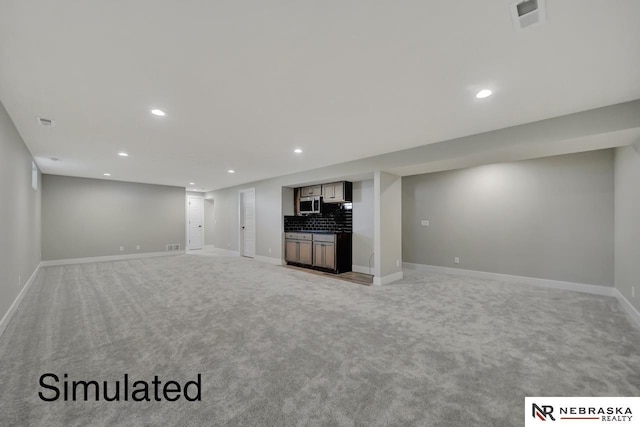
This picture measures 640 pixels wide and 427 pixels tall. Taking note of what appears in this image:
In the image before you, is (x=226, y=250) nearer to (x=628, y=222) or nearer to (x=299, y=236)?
(x=299, y=236)

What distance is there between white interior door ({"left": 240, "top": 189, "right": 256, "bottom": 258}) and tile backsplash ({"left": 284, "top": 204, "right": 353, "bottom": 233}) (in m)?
1.69

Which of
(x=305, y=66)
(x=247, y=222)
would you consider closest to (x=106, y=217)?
(x=247, y=222)

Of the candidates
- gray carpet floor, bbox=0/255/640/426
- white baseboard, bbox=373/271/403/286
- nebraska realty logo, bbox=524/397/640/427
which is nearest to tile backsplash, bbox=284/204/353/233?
white baseboard, bbox=373/271/403/286

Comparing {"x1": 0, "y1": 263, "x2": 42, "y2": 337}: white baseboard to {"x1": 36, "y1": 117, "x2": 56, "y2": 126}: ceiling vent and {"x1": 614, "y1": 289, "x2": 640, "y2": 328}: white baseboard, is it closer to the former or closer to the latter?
{"x1": 36, "y1": 117, "x2": 56, "y2": 126}: ceiling vent

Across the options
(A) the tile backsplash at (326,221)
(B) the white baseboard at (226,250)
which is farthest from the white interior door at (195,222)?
(A) the tile backsplash at (326,221)

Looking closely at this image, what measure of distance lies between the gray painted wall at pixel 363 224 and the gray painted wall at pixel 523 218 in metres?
1.12

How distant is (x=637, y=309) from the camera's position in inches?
114

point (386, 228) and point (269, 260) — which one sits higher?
point (386, 228)

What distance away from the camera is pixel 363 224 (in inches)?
228

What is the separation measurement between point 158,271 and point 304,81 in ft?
19.0

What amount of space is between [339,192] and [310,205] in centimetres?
99

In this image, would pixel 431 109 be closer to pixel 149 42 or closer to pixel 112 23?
pixel 149 42

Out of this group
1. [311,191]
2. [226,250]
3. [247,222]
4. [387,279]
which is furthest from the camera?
[226,250]

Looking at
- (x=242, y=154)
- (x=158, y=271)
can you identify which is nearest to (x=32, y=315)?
(x=158, y=271)
